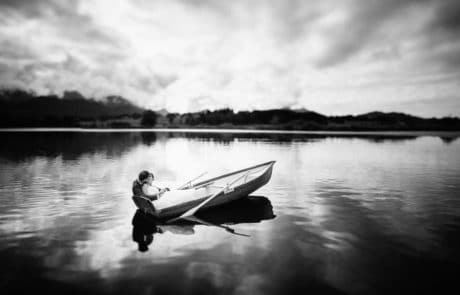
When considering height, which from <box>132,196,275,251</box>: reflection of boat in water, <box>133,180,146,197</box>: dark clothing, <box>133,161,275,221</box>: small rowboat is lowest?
<box>132,196,275,251</box>: reflection of boat in water

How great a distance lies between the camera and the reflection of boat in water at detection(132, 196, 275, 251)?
11703 mm

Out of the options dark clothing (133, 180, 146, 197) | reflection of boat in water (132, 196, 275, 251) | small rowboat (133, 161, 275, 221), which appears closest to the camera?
reflection of boat in water (132, 196, 275, 251)

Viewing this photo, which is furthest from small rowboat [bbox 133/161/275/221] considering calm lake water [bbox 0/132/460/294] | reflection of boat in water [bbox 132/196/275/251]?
calm lake water [bbox 0/132/460/294]

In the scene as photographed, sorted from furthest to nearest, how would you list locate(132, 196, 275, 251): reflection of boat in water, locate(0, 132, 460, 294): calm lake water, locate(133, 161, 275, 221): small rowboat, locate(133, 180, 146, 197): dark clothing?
1. locate(133, 180, 146, 197): dark clothing
2. locate(133, 161, 275, 221): small rowboat
3. locate(132, 196, 275, 251): reflection of boat in water
4. locate(0, 132, 460, 294): calm lake water

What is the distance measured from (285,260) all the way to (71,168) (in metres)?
27.0

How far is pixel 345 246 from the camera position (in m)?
10.3

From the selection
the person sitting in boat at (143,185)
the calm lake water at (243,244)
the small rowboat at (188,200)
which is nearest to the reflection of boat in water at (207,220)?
the calm lake water at (243,244)

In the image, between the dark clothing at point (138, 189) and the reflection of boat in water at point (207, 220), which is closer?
the reflection of boat in water at point (207, 220)

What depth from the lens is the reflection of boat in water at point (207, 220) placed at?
1170 cm

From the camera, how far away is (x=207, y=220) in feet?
43.4

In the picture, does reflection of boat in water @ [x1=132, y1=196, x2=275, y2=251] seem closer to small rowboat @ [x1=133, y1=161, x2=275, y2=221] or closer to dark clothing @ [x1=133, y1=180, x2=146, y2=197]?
small rowboat @ [x1=133, y1=161, x2=275, y2=221]

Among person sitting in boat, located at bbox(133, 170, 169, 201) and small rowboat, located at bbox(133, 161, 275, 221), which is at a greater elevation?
person sitting in boat, located at bbox(133, 170, 169, 201)

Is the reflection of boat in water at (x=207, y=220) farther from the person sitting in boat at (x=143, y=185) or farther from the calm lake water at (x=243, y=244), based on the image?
the person sitting in boat at (x=143, y=185)

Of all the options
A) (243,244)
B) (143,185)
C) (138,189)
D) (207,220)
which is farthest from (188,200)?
(243,244)
